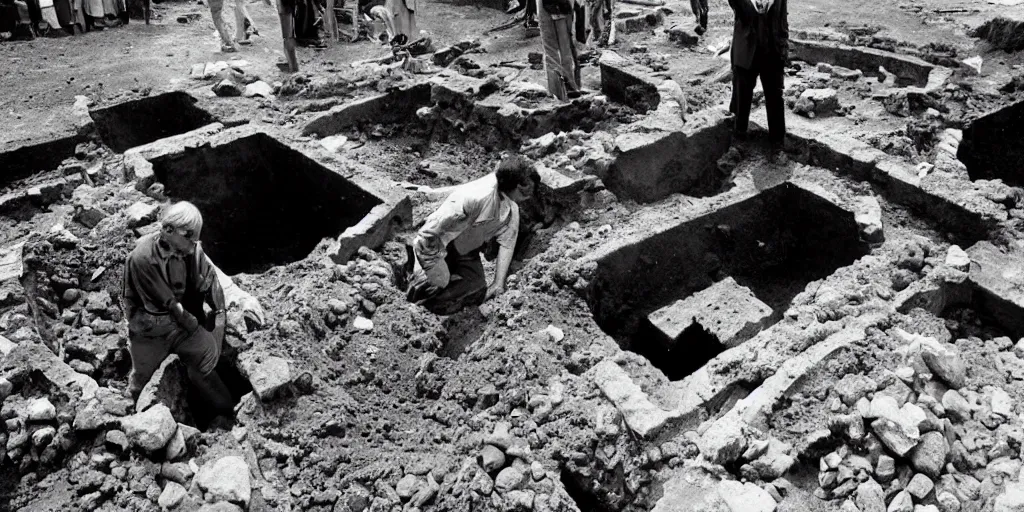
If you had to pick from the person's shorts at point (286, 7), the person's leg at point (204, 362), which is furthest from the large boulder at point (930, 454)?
the person's shorts at point (286, 7)

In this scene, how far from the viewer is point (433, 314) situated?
5098mm

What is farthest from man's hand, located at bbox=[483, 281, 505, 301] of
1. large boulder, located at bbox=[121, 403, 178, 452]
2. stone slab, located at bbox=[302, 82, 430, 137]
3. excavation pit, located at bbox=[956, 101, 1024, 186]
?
excavation pit, located at bbox=[956, 101, 1024, 186]

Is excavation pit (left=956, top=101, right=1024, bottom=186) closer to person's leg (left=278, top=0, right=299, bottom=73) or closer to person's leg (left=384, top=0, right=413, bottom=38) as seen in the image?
person's leg (left=384, top=0, right=413, bottom=38)

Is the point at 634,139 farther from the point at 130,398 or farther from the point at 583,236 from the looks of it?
the point at 130,398

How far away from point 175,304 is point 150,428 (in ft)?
2.22

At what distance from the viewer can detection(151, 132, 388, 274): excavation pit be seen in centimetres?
673

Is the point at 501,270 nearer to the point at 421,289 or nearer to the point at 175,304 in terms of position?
the point at 421,289

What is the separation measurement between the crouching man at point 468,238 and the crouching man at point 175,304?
4.52 feet

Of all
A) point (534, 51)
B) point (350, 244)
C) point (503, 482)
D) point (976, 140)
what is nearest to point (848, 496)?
point (503, 482)

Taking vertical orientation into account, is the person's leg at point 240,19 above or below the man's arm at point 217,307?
above

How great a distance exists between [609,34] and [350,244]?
21.3 feet

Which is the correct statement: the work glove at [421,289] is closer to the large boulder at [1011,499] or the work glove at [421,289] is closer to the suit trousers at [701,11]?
the large boulder at [1011,499]

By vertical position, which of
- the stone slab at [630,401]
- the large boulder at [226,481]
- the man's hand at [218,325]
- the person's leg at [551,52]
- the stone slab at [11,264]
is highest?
the person's leg at [551,52]

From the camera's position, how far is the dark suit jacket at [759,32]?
20.0 feet
